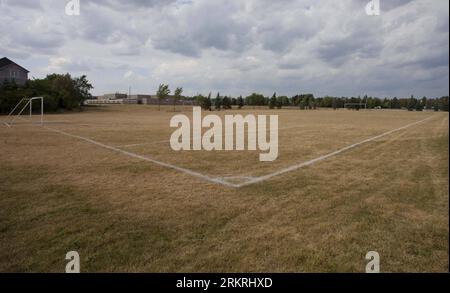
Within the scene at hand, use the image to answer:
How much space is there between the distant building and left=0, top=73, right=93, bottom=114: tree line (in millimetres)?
3120

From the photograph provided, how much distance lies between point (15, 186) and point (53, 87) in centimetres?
5769

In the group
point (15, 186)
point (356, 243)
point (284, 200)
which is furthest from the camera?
point (15, 186)

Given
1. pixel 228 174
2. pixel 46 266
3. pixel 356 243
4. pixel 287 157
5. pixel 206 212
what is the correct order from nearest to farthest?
pixel 46 266, pixel 356 243, pixel 206 212, pixel 228 174, pixel 287 157

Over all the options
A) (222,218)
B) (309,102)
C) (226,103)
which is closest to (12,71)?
(226,103)

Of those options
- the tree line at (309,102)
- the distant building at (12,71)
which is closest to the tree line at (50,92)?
the distant building at (12,71)

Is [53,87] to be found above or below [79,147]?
above

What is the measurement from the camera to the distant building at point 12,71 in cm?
5447

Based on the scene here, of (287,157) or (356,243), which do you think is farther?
(287,157)

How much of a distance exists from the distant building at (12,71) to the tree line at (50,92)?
312 centimetres

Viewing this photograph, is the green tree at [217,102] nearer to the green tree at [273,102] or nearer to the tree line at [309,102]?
the tree line at [309,102]

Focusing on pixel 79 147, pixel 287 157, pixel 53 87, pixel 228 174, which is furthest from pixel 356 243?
pixel 53 87

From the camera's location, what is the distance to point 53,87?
182ft

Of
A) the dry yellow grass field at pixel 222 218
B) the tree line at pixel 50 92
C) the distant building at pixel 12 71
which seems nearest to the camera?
the dry yellow grass field at pixel 222 218
